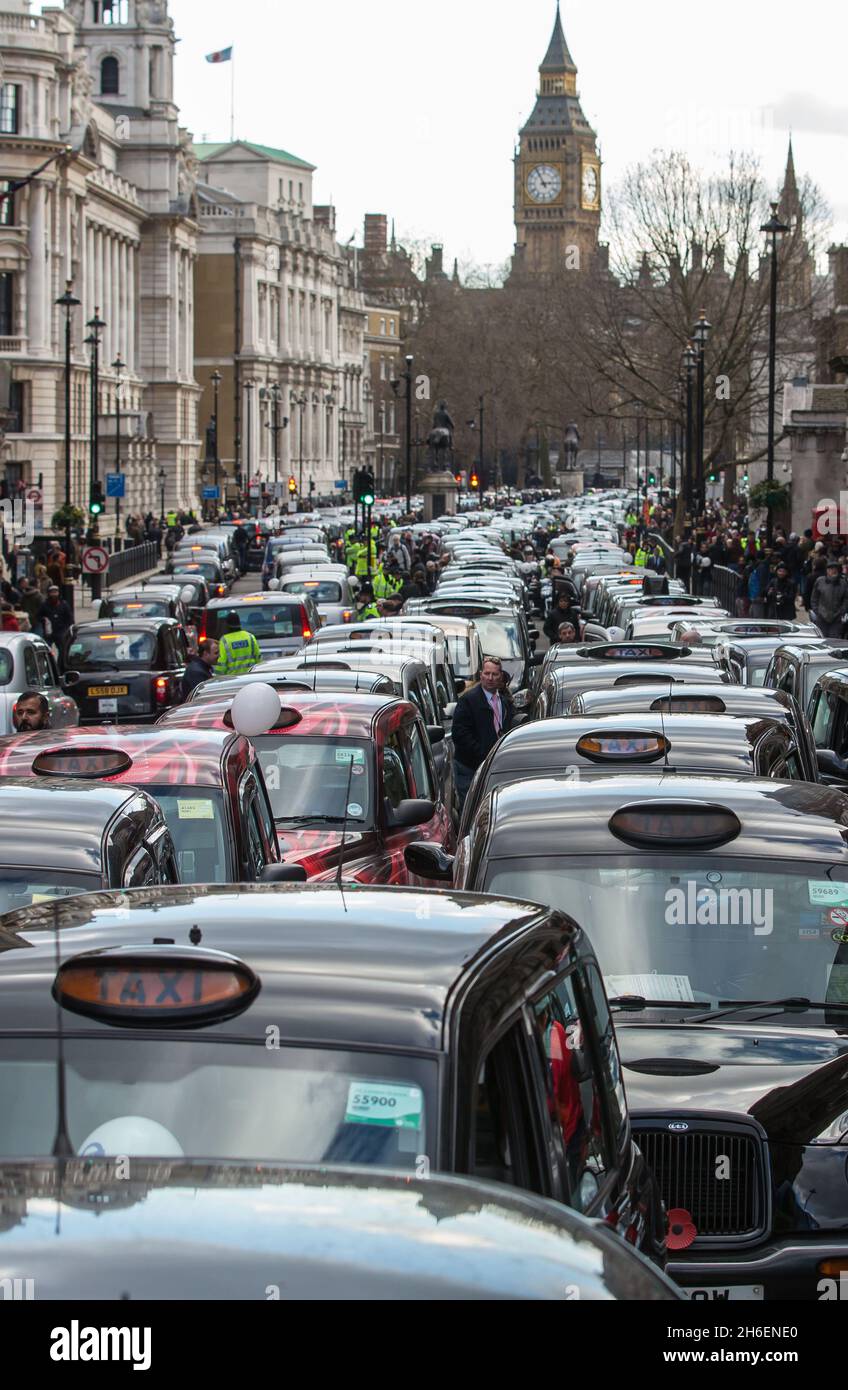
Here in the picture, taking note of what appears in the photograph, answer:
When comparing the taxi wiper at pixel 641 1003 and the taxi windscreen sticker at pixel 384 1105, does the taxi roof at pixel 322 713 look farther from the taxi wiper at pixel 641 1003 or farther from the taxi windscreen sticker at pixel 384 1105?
the taxi windscreen sticker at pixel 384 1105

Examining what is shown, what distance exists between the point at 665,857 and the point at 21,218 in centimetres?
8825

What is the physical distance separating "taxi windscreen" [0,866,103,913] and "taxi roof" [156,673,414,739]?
3.97m

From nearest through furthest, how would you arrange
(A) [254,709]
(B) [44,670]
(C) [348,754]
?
(A) [254,709] < (C) [348,754] < (B) [44,670]

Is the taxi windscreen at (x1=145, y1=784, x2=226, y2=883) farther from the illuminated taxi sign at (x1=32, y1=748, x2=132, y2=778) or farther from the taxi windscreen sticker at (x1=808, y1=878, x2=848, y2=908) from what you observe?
the taxi windscreen sticker at (x1=808, y1=878, x2=848, y2=908)

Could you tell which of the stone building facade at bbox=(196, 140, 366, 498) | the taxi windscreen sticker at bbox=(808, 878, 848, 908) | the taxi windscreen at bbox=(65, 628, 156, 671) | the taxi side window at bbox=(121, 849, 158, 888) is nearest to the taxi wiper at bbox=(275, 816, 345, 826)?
the taxi side window at bbox=(121, 849, 158, 888)

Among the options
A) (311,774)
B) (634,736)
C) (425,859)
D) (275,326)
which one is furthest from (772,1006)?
(275,326)

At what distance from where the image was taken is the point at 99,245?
111 metres

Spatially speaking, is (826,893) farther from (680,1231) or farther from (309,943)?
(309,943)

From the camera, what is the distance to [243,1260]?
2.86m

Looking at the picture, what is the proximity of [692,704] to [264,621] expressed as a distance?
16167 millimetres

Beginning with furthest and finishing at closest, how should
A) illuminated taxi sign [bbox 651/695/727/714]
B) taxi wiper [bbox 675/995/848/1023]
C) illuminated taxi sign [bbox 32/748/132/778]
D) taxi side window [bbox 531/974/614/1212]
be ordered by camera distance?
illuminated taxi sign [bbox 651/695/727/714] → illuminated taxi sign [bbox 32/748/132/778] → taxi wiper [bbox 675/995/848/1023] → taxi side window [bbox 531/974/614/1212]

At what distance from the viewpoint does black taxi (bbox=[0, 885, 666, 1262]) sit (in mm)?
4121
